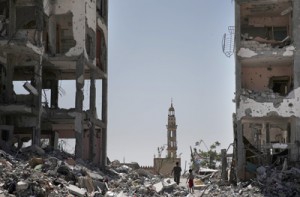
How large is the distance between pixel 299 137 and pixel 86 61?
13.3m

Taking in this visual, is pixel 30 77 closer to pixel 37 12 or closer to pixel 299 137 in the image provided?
pixel 37 12

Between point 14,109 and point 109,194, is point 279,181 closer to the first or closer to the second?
point 109,194

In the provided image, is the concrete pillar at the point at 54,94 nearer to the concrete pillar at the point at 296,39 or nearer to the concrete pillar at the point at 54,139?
the concrete pillar at the point at 54,139

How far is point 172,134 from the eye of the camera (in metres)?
62.8

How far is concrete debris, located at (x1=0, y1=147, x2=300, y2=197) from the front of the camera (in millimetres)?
19172

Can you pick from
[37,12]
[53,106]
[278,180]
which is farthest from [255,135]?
[37,12]

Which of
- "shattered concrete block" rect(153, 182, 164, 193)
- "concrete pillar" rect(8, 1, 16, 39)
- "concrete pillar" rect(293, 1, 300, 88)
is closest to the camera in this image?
"shattered concrete block" rect(153, 182, 164, 193)

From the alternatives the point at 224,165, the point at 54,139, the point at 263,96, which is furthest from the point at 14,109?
the point at 263,96

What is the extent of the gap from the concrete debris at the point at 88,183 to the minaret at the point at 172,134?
3004 cm

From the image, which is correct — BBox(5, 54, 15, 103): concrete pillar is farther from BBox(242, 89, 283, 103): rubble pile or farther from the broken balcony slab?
BBox(242, 89, 283, 103): rubble pile

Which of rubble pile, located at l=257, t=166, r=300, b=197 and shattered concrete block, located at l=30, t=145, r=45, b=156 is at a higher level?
shattered concrete block, located at l=30, t=145, r=45, b=156

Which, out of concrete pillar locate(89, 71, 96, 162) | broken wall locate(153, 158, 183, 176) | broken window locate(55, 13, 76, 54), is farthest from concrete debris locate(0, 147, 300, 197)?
broken wall locate(153, 158, 183, 176)

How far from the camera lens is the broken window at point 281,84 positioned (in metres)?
32.4

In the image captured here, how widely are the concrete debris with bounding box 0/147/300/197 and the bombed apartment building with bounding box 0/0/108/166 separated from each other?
2845 mm
